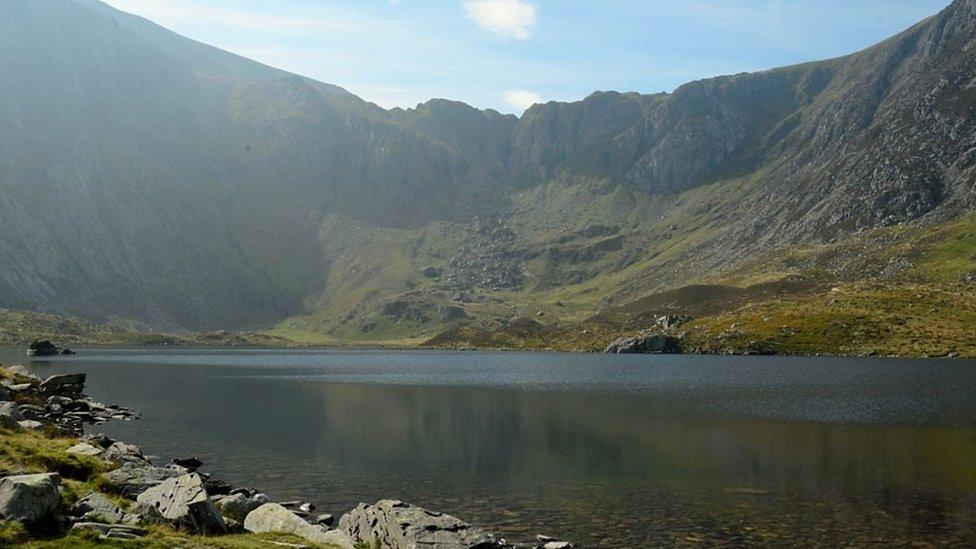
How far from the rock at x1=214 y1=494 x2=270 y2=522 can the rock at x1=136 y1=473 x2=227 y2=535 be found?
5132 millimetres

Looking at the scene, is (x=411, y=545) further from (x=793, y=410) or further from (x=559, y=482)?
(x=793, y=410)

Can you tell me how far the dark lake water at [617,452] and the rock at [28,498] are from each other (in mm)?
21978

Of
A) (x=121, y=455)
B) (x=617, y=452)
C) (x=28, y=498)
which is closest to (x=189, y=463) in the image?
(x=121, y=455)

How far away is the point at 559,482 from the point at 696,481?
9351 millimetres

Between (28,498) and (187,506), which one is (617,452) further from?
(28,498)

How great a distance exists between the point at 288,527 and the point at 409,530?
5.00 meters

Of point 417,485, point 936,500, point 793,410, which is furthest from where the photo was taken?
point 793,410

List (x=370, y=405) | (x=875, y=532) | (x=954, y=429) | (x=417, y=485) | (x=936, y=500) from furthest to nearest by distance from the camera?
(x=370, y=405)
(x=954, y=429)
(x=417, y=485)
(x=936, y=500)
(x=875, y=532)

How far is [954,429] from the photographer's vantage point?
7194 centimetres

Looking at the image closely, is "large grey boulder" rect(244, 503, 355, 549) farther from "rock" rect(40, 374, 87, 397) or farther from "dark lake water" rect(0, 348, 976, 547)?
"rock" rect(40, 374, 87, 397)

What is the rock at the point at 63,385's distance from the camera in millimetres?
84150

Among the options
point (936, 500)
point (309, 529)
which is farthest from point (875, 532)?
point (309, 529)

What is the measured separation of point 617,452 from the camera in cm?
6053

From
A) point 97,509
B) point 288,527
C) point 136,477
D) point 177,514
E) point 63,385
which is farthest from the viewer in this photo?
point 63,385
